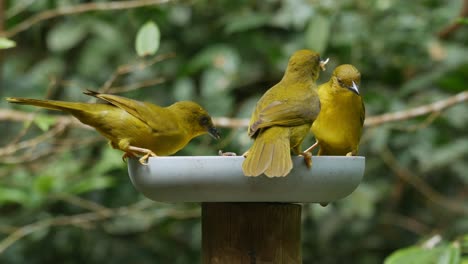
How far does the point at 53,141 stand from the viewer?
15.7 feet

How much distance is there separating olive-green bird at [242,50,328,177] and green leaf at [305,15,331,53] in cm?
185

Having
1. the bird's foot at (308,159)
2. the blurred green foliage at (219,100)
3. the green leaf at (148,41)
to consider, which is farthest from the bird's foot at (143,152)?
the blurred green foliage at (219,100)

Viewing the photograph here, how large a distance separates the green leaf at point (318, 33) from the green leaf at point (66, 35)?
5.07 feet

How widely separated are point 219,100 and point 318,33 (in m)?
0.78

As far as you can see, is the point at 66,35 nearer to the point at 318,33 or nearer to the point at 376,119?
the point at 318,33

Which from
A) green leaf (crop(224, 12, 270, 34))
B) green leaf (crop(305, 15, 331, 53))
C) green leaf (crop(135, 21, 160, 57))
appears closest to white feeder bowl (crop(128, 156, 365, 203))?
green leaf (crop(135, 21, 160, 57))

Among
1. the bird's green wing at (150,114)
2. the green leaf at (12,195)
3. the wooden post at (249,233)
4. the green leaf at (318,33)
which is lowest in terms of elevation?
the wooden post at (249,233)

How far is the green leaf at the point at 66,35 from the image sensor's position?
5344mm

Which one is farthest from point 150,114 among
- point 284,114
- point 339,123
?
point 339,123

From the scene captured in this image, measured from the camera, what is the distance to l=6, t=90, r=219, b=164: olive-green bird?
107 inches

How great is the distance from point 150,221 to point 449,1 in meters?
2.45

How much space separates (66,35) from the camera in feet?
17.6

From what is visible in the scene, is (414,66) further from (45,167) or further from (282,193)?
(282,193)

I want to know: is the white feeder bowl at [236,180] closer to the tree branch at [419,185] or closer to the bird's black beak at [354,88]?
the bird's black beak at [354,88]
